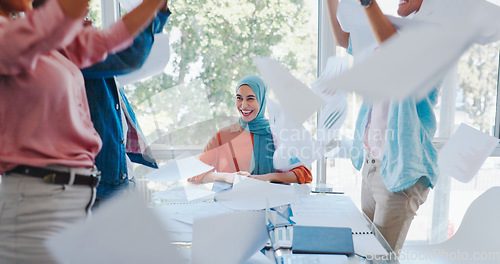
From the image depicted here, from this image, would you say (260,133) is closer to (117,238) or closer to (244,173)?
(244,173)

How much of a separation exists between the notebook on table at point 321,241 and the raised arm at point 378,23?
1.34ft

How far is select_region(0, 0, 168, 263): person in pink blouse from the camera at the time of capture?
0.39m

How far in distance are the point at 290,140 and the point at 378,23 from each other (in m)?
0.25

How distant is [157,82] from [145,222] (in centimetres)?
22

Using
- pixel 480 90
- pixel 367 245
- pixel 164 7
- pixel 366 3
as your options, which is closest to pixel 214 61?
pixel 164 7

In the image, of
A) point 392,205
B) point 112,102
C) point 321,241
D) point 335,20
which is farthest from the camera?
point 392,205

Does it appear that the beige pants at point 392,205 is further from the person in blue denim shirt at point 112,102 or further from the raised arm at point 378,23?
the person in blue denim shirt at point 112,102

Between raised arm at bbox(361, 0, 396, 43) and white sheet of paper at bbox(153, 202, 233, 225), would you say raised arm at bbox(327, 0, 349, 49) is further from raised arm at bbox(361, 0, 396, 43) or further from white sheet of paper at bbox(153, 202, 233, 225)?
white sheet of paper at bbox(153, 202, 233, 225)

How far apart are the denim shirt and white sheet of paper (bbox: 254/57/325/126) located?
109mm

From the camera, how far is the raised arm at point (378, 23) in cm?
48

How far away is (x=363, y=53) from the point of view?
513mm

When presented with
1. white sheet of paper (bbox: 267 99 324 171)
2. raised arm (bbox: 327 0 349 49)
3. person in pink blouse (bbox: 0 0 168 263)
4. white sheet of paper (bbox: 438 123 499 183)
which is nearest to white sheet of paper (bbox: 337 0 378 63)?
raised arm (bbox: 327 0 349 49)

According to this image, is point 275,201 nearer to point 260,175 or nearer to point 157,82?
point 260,175

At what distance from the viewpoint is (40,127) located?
0.41 meters
